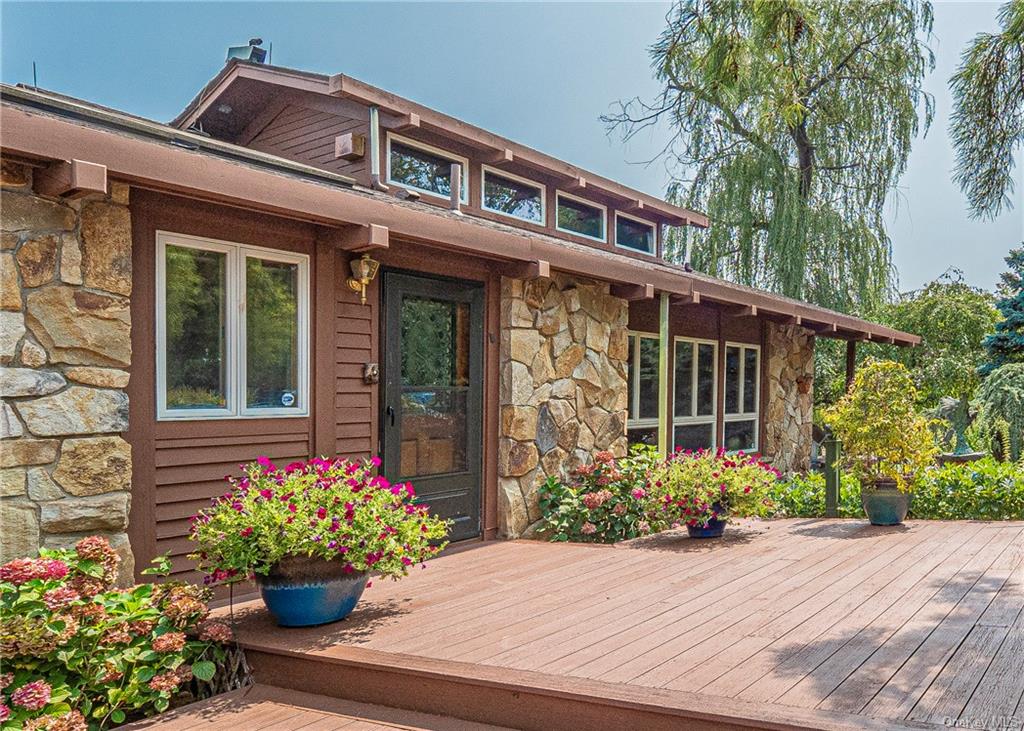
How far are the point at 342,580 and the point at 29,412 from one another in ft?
5.15

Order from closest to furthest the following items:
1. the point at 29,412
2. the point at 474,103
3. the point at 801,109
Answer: the point at 29,412 < the point at 801,109 < the point at 474,103

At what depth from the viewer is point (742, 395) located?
1003 cm

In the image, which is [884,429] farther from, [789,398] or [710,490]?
[789,398]

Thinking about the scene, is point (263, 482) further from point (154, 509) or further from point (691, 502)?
point (691, 502)

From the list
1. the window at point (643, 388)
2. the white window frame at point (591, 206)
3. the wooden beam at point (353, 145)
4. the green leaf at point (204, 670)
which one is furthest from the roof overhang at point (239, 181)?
the white window frame at point (591, 206)

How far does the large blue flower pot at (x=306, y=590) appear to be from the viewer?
140 inches

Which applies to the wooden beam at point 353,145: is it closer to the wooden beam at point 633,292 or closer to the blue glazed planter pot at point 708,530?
the wooden beam at point 633,292

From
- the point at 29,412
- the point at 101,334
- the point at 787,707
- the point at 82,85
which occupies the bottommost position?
the point at 787,707

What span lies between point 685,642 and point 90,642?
96.8 inches

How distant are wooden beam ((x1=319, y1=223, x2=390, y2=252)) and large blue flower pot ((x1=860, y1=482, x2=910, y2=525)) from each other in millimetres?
4436

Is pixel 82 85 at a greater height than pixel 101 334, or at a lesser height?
greater

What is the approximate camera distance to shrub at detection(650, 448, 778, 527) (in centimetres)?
555

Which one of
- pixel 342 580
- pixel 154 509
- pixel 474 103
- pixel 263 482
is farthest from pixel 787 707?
pixel 474 103

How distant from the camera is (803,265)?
13.0m
